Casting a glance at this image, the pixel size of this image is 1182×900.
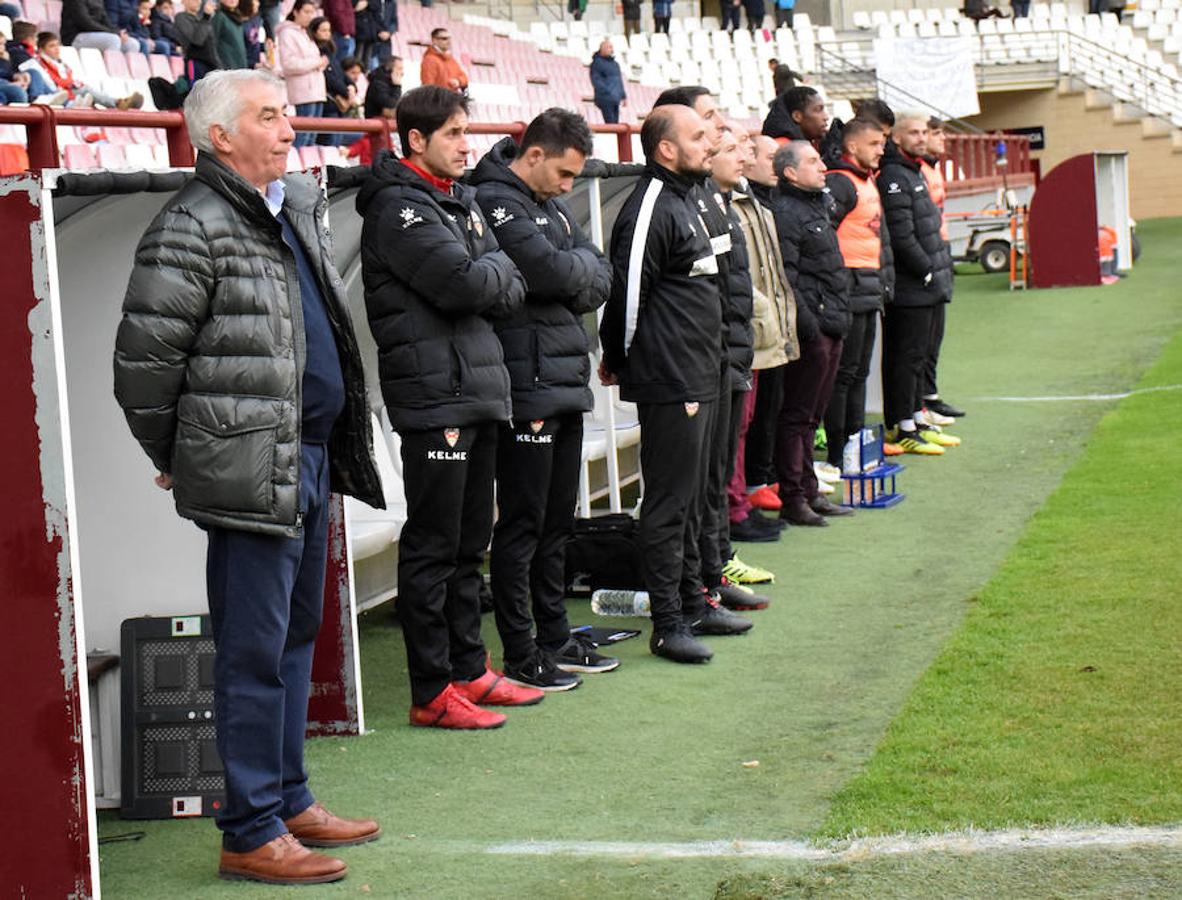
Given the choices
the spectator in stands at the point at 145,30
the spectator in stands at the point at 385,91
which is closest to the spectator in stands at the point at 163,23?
the spectator in stands at the point at 145,30

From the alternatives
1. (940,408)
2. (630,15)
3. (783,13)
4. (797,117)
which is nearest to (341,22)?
(940,408)

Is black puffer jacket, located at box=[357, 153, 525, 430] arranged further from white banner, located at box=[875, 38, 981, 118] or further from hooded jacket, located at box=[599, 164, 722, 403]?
white banner, located at box=[875, 38, 981, 118]

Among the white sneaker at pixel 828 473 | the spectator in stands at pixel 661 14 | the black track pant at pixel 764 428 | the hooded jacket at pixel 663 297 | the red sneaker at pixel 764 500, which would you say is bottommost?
the red sneaker at pixel 764 500

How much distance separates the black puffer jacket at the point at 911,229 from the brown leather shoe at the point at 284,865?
757cm

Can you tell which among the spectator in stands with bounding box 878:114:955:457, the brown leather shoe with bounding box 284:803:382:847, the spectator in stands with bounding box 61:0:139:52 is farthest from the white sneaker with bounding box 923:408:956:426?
the spectator in stands with bounding box 61:0:139:52

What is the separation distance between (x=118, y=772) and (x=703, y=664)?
2.30 m

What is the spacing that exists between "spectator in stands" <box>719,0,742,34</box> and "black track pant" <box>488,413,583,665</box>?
3350 centimetres

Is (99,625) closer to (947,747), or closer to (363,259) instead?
(363,259)

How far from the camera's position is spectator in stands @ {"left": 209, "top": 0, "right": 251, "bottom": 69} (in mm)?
15203

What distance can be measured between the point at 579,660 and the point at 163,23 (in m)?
13.8

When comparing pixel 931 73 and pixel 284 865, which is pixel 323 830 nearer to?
pixel 284 865

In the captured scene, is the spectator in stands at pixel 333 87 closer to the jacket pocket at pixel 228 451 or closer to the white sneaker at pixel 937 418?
the white sneaker at pixel 937 418

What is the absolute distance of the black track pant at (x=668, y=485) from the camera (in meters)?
6.81

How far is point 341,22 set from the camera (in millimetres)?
22141
